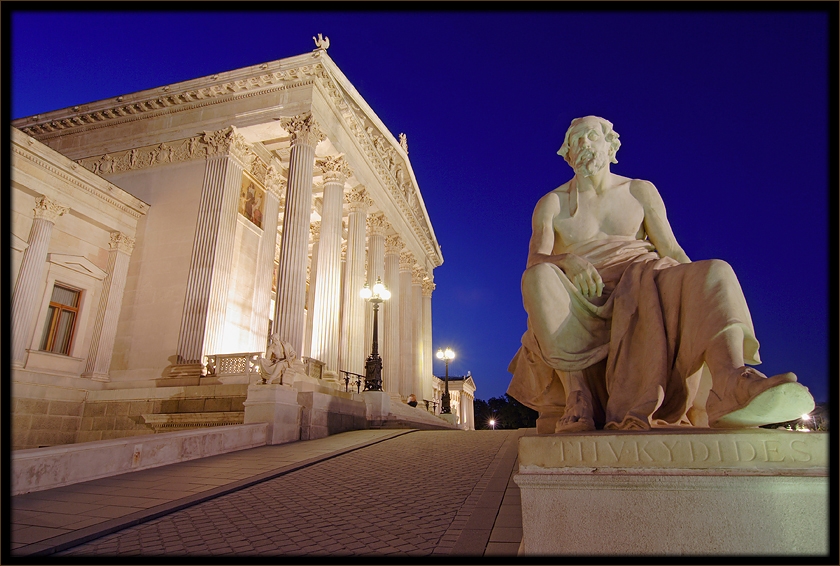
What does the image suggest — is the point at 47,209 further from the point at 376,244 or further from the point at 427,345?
the point at 427,345

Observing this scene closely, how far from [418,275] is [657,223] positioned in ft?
106

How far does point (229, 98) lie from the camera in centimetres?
2103

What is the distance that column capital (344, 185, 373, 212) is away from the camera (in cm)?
2558

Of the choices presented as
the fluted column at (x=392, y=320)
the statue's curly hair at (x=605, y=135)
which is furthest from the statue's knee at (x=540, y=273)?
the fluted column at (x=392, y=320)

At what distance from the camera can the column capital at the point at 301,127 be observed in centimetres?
1961

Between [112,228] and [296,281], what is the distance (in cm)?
828

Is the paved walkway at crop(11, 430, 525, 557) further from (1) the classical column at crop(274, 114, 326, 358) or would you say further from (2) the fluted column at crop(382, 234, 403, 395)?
(2) the fluted column at crop(382, 234, 403, 395)

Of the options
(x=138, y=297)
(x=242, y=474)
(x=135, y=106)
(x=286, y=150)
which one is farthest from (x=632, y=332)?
(x=135, y=106)

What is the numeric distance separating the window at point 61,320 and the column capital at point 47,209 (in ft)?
8.13

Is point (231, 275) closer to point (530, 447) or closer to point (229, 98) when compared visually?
point (229, 98)

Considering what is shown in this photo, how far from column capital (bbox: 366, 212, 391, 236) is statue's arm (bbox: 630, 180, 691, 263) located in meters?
25.0

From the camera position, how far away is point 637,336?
325 centimetres

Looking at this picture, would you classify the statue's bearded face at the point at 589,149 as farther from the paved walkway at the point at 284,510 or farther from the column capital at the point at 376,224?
the column capital at the point at 376,224

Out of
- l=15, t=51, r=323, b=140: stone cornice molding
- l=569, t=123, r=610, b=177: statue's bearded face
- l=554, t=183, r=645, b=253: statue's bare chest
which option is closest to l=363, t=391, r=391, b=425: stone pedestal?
l=15, t=51, r=323, b=140: stone cornice molding
